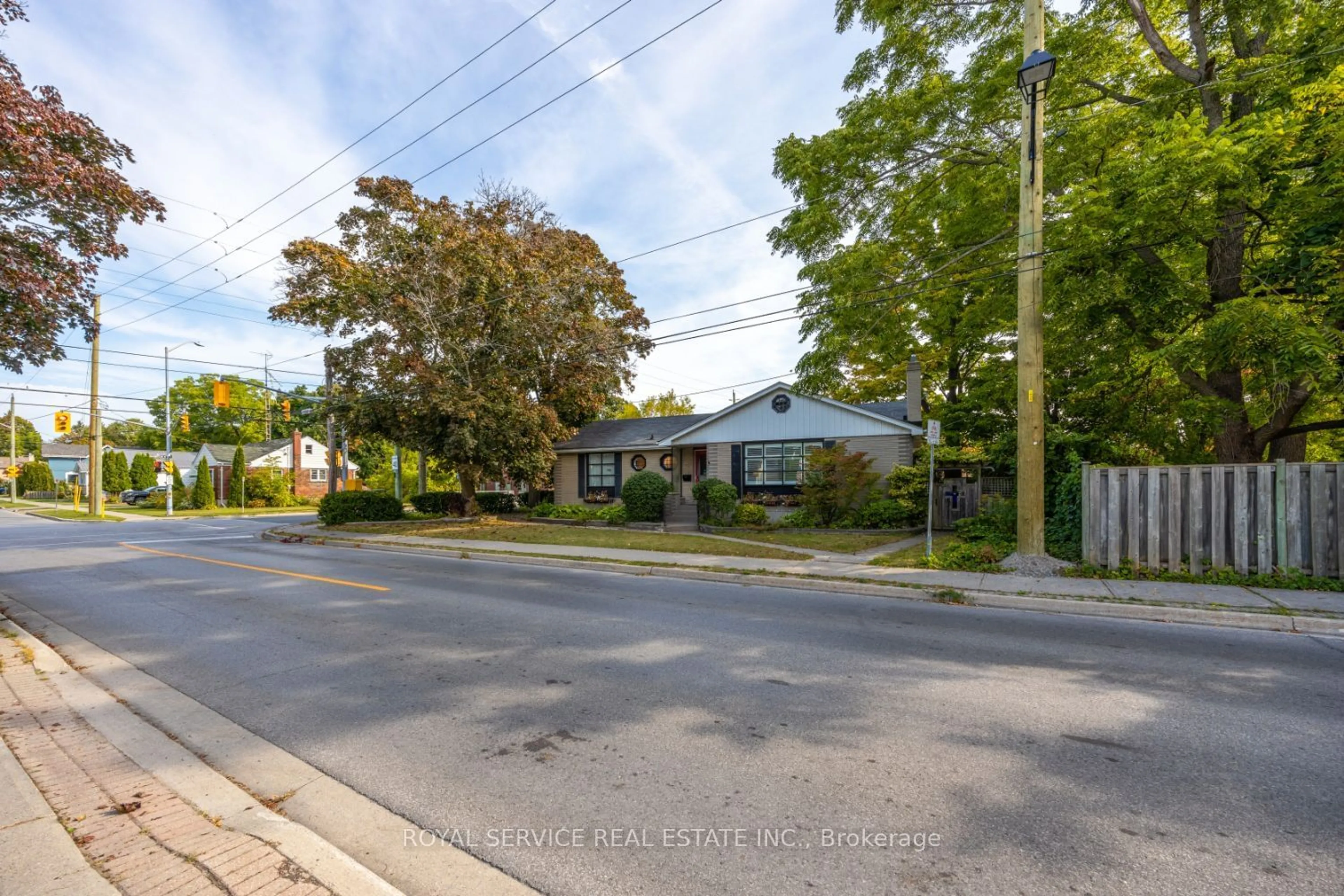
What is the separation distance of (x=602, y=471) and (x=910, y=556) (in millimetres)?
15808

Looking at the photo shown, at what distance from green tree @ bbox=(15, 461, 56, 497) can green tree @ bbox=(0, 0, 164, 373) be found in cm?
7699

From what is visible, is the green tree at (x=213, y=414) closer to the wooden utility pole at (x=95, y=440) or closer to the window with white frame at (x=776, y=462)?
the wooden utility pole at (x=95, y=440)

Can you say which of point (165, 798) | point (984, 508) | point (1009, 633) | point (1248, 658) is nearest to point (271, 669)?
point (165, 798)

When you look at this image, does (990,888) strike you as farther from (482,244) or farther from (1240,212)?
(482,244)

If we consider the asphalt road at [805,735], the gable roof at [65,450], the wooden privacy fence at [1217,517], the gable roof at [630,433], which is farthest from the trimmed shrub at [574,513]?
the gable roof at [65,450]

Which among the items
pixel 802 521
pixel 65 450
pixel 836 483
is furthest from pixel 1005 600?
pixel 65 450

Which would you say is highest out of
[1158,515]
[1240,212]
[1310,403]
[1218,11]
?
[1218,11]

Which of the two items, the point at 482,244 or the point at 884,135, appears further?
the point at 482,244

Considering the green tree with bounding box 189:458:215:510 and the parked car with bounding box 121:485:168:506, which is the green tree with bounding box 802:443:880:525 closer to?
the green tree with bounding box 189:458:215:510

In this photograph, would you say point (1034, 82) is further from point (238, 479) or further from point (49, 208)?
point (238, 479)

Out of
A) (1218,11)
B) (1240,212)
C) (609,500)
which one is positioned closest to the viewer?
(1240,212)

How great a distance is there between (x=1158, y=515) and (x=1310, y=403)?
6.40 m

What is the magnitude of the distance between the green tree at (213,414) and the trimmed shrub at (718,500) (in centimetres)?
5490

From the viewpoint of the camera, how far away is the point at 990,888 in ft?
8.49
